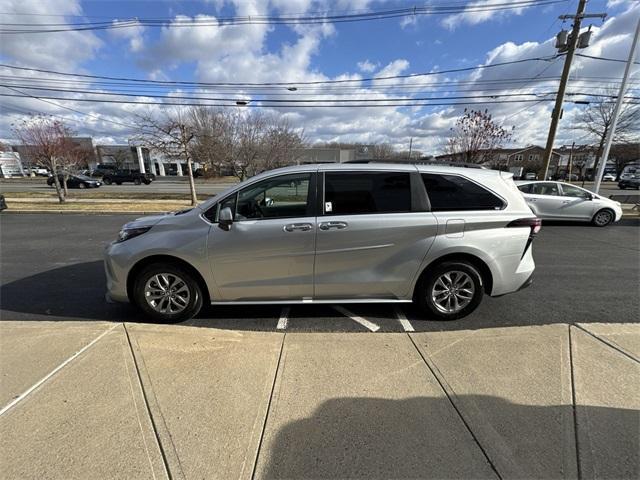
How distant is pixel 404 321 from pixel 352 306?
66 centimetres

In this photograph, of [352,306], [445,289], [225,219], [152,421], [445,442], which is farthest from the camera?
[352,306]

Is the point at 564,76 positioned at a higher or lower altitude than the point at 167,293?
higher

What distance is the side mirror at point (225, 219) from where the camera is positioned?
3012 mm

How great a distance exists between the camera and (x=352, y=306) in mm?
3736

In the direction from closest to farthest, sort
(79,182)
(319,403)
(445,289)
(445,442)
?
(445,442) < (319,403) < (445,289) < (79,182)

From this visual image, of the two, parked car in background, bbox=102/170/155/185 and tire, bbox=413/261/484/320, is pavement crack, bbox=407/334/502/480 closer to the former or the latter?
tire, bbox=413/261/484/320

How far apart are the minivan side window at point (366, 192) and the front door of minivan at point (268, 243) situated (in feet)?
0.67

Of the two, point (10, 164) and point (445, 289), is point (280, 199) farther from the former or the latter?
point (10, 164)

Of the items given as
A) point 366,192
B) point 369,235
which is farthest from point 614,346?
point 366,192

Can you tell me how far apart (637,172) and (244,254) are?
59.2 meters

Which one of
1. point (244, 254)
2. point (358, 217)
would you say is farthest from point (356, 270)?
point (244, 254)

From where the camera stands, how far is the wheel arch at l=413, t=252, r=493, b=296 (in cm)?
326

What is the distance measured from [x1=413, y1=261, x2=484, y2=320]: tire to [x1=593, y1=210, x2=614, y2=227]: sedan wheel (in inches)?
367

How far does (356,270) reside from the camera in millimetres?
3225
